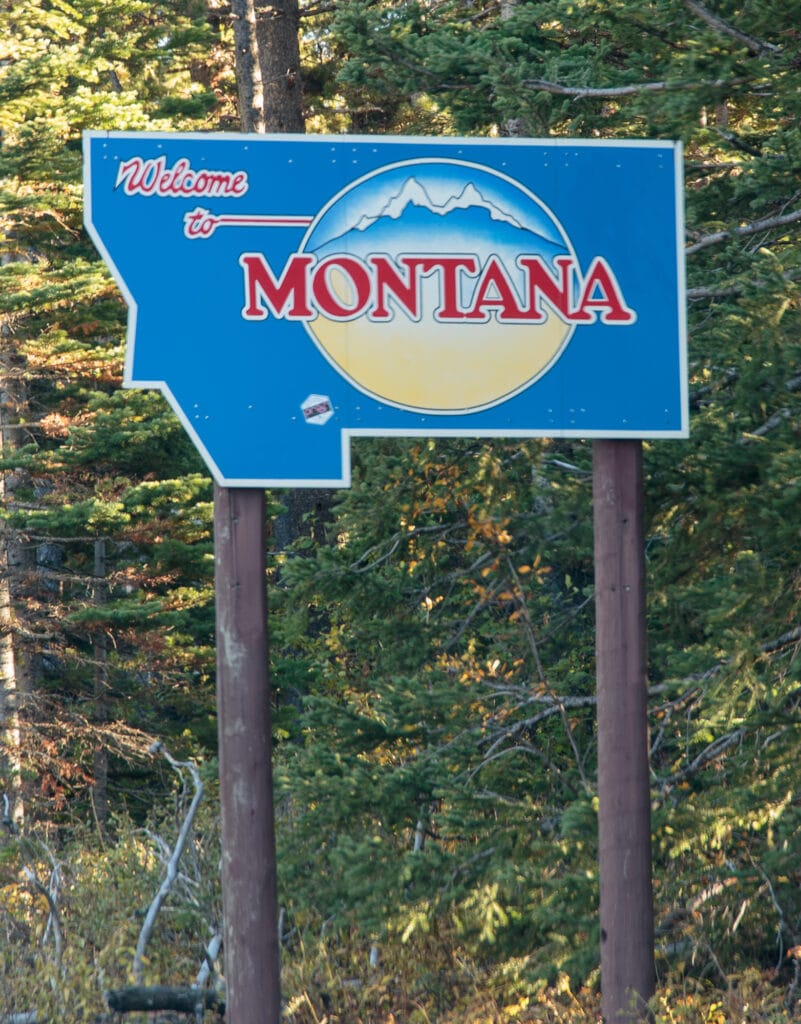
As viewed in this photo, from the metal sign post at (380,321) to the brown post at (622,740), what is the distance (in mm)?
13

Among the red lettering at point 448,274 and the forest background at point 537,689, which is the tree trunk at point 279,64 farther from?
the red lettering at point 448,274

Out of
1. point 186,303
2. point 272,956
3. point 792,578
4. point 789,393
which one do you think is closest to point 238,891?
point 272,956

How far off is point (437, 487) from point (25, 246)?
8.05m

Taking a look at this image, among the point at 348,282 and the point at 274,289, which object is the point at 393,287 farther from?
the point at 274,289

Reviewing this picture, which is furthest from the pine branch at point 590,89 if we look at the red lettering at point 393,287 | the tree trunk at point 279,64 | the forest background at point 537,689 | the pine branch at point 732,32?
the tree trunk at point 279,64

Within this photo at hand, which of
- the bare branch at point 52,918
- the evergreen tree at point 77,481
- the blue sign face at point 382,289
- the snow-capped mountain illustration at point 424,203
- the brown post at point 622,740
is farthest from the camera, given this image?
the evergreen tree at point 77,481

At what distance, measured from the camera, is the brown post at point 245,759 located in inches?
233

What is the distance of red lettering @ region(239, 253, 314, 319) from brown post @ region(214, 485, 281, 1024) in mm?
811

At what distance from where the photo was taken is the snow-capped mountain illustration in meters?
6.00

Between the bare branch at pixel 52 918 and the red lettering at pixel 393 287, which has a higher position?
the red lettering at pixel 393 287

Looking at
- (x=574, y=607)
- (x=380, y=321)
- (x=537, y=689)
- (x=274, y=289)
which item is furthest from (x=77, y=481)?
(x=380, y=321)

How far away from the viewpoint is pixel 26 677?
15117 millimetres

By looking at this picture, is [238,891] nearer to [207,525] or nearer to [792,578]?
[792,578]

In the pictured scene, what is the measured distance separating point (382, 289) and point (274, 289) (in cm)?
48
